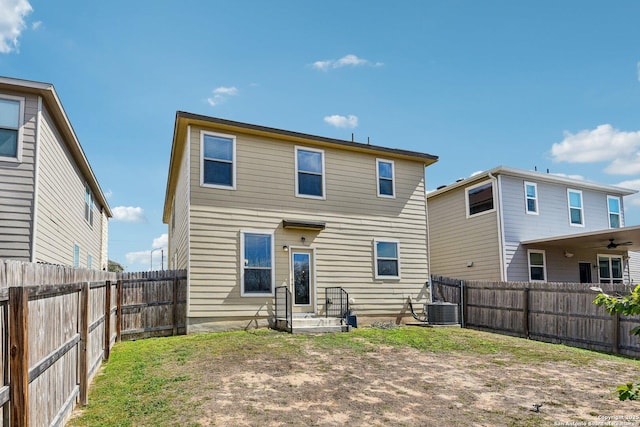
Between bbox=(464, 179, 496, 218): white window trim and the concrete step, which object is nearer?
the concrete step

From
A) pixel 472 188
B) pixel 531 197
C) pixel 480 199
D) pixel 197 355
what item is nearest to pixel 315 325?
pixel 197 355

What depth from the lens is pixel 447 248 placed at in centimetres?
1894

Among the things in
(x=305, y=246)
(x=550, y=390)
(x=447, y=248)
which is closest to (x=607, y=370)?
(x=550, y=390)

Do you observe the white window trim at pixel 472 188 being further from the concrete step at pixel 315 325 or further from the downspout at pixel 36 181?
the downspout at pixel 36 181

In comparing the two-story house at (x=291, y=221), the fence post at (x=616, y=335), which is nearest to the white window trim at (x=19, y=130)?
the two-story house at (x=291, y=221)

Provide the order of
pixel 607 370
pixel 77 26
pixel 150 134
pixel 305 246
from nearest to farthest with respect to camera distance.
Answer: pixel 607 370, pixel 77 26, pixel 305 246, pixel 150 134

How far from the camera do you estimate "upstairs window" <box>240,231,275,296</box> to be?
11.4m

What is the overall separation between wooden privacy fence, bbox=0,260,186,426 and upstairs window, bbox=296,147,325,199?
6238mm

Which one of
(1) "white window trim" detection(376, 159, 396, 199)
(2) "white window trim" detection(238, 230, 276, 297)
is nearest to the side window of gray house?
(2) "white window trim" detection(238, 230, 276, 297)

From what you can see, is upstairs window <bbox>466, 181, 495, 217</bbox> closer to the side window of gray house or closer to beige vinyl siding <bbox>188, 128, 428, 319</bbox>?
beige vinyl siding <bbox>188, 128, 428, 319</bbox>

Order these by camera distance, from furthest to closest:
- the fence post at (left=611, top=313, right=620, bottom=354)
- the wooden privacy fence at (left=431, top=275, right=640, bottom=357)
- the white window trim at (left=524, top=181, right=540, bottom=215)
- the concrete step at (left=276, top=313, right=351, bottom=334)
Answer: the white window trim at (left=524, top=181, right=540, bottom=215) < the concrete step at (left=276, top=313, right=351, bottom=334) < the wooden privacy fence at (left=431, top=275, right=640, bottom=357) < the fence post at (left=611, top=313, right=620, bottom=354)

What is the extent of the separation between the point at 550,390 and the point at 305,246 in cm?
726

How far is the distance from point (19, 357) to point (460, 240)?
56.5 feet

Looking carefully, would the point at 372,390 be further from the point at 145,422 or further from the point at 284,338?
the point at 284,338
